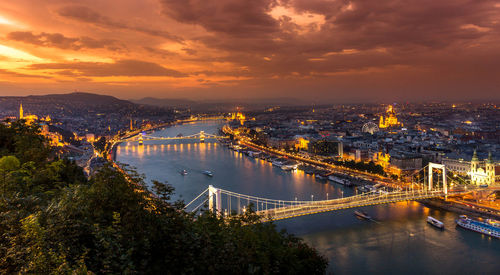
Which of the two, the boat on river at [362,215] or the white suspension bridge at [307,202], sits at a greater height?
the white suspension bridge at [307,202]

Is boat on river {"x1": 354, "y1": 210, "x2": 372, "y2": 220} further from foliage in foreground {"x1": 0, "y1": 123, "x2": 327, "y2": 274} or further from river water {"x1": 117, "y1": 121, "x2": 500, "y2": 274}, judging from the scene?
foliage in foreground {"x1": 0, "y1": 123, "x2": 327, "y2": 274}

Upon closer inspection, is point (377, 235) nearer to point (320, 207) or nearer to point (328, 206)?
point (328, 206)

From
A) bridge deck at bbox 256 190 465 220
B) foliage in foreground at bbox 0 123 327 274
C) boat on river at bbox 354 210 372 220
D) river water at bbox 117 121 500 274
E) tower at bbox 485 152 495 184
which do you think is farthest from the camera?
tower at bbox 485 152 495 184

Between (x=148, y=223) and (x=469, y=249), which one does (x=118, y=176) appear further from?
(x=469, y=249)

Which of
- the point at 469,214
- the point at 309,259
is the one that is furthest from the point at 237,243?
the point at 469,214

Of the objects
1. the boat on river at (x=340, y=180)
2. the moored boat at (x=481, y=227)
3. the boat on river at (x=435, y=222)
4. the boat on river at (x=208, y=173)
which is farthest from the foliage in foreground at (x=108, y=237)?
the boat on river at (x=208, y=173)

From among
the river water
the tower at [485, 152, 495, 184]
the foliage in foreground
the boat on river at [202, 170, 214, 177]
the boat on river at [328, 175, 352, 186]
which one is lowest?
the river water

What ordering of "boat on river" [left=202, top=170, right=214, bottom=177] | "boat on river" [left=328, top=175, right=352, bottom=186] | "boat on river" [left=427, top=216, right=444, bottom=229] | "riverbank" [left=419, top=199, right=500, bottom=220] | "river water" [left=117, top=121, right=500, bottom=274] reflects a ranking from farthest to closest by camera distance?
"boat on river" [left=202, top=170, right=214, bottom=177]
"boat on river" [left=328, top=175, right=352, bottom=186]
"riverbank" [left=419, top=199, right=500, bottom=220]
"boat on river" [left=427, top=216, right=444, bottom=229]
"river water" [left=117, top=121, right=500, bottom=274]

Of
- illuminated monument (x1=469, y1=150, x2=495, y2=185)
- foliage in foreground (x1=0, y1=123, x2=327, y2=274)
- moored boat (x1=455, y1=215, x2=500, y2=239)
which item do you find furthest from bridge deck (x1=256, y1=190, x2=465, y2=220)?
foliage in foreground (x1=0, y1=123, x2=327, y2=274)

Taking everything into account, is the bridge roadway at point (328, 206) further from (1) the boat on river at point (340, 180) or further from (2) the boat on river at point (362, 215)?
(1) the boat on river at point (340, 180)
